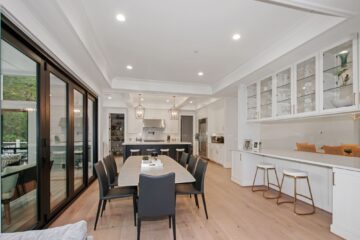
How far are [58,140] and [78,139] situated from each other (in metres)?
0.94

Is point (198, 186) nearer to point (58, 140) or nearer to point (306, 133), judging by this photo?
point (58, 140)

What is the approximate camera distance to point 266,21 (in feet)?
8.35

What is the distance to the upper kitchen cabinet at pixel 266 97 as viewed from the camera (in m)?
4.14

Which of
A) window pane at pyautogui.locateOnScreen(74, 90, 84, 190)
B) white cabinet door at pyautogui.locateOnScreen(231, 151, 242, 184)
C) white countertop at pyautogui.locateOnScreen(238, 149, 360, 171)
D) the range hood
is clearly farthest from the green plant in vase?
the range hood

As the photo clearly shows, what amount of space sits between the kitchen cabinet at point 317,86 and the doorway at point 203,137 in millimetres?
4707

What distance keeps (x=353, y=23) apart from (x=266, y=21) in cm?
92

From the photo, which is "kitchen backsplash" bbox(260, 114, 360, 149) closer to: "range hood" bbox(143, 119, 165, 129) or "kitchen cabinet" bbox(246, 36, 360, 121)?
"kitchen cabinet" bbox(246, 36, 360, 121)

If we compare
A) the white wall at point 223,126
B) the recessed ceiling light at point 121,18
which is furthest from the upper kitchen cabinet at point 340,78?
the white wall at point 223,126

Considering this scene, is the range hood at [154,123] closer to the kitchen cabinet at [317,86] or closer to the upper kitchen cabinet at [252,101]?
the upper kitchen cabinet at [252,101]

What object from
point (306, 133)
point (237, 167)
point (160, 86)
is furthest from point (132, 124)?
point (306, 133)

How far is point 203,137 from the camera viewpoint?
29.9 ft

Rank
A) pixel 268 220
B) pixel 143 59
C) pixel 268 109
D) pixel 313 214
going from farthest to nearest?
pixel 268 109 < pixel 143 59 < pixel 313 214 < pixel 268 220

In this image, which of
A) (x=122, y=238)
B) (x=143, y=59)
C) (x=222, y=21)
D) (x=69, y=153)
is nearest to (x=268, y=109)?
(x=222, y=21)

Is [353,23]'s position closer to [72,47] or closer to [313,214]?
[313,214]
